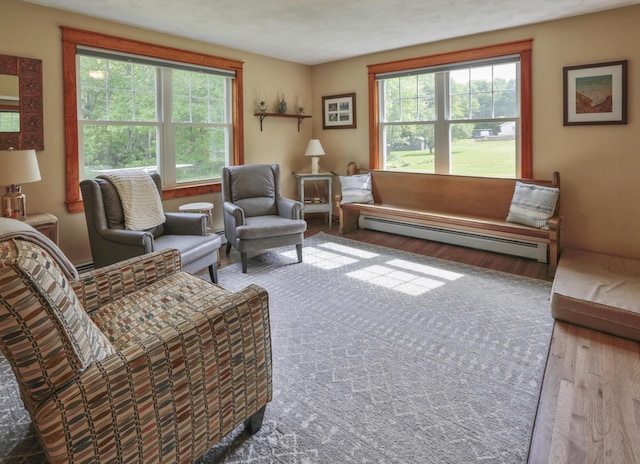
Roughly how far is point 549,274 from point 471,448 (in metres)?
2.57

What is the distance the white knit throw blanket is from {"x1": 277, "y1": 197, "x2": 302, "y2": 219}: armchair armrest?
129cm

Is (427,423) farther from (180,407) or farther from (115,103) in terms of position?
(115,103)

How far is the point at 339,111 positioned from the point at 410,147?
125cm

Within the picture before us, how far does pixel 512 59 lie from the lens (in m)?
4.19

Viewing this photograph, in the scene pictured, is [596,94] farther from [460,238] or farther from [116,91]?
[116,91]

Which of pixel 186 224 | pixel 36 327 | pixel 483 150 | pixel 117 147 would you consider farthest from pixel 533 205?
pixel 117 147

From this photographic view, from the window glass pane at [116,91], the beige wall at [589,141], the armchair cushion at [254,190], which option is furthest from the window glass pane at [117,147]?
the beige wall at [589,141]

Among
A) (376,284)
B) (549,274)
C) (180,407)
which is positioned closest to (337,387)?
(180,407)

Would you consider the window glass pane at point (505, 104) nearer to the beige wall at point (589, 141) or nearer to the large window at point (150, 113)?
the beige wall at point (589, 141)

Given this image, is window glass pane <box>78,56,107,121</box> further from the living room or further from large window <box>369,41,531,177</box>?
large window <box>369,41,531,177</box>

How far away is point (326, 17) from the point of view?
12.3ft

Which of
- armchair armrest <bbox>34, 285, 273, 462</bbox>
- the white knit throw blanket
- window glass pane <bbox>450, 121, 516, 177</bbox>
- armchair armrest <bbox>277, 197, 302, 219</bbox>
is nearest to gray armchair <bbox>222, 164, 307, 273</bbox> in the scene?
armchair armrest <bbox>277, 197, 302, 219</bbox>

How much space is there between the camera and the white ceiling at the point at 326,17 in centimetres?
341

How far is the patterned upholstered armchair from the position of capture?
1083 mm
